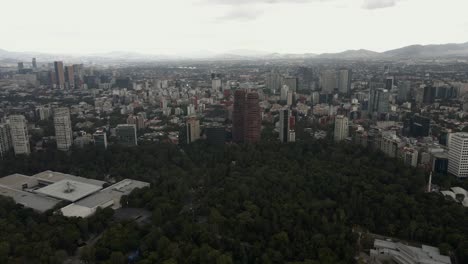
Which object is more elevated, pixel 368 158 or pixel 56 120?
pixel 56 120

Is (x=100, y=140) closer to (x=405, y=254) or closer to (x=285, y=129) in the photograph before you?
(x=285, y=129)

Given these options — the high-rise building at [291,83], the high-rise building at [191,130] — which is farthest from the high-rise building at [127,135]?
the high-rise building at [291,83]

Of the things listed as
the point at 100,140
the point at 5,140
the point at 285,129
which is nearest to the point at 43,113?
the point at 5,140

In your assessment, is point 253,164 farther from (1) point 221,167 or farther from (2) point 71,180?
(2) point 71,180

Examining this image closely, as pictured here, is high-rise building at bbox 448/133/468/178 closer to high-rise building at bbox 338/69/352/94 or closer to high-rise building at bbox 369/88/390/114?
high-rise building at bbox 369/88/390/114

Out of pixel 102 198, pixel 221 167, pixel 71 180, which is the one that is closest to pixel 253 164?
pixel 221 167

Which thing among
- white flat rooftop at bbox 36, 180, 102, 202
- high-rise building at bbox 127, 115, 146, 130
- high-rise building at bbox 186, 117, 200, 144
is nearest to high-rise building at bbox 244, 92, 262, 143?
high-rise building at bbox 186, 117, 200, 144

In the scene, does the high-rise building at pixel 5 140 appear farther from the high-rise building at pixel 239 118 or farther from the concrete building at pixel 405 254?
the concrete building at pixel 405 254
